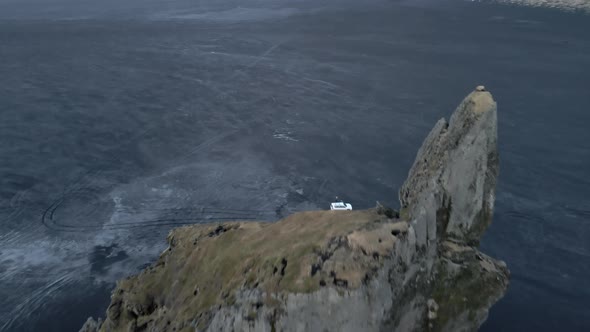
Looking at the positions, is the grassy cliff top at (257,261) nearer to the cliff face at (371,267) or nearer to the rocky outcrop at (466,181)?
the cliff face at (371,267)

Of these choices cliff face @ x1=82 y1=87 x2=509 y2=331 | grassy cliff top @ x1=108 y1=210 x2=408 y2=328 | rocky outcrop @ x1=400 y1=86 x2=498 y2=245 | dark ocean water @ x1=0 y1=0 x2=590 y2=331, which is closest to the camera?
cliff face @ x1=82 y1=87 x2=509 y2=331

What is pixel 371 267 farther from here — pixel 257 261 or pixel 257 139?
pixel 257 139

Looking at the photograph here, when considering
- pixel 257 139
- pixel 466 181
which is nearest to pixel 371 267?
pixel 466 181

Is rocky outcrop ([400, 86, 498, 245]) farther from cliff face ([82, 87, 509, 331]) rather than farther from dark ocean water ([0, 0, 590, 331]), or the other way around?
dark ocean water ([0, 0, 590, 331])

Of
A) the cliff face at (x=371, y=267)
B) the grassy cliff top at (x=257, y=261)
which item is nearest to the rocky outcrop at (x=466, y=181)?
the cliff face at (x=371, y=267)

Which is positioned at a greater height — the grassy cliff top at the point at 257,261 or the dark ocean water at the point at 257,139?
the grassy cliff top at the point at 257,261

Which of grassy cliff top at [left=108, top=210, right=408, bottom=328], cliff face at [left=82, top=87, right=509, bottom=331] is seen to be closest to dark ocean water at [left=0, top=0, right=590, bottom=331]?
grassy cliff top at [left=108, top=210, right=408, bottom=328]

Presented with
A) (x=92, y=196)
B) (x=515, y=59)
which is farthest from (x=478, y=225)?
(x=515, y=59)

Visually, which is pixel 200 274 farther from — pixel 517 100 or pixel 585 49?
pixel 585 49
